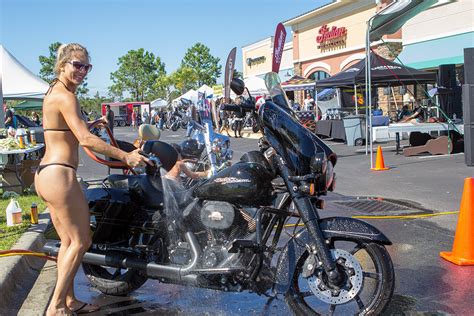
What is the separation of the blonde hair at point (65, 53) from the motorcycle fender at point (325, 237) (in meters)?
2.05

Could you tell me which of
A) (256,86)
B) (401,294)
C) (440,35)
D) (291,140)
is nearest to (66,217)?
(291,140)

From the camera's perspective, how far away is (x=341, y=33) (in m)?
33.1

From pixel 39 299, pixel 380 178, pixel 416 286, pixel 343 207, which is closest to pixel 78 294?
pixel 39 299

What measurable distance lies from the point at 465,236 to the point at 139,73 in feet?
248

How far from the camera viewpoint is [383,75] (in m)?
16.6

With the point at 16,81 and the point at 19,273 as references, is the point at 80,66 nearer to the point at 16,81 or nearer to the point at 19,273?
the point at 19,273

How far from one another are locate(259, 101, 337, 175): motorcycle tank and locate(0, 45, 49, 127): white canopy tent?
44.0ft

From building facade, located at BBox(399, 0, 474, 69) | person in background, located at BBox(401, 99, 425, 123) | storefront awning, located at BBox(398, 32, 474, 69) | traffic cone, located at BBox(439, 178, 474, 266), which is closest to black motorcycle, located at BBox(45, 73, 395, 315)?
traffic cone, located at BBox(439, 178, 474, 266)

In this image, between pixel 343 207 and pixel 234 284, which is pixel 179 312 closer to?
pixel 234 284

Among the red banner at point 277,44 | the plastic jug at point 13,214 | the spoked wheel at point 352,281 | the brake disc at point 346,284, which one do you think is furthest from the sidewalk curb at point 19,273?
the red banner at point 277,44

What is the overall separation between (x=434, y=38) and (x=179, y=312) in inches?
883

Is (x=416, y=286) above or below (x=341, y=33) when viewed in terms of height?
below

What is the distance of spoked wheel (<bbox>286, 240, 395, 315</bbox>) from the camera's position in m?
3.67

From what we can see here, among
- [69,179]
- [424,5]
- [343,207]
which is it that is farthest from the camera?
[424,5]
